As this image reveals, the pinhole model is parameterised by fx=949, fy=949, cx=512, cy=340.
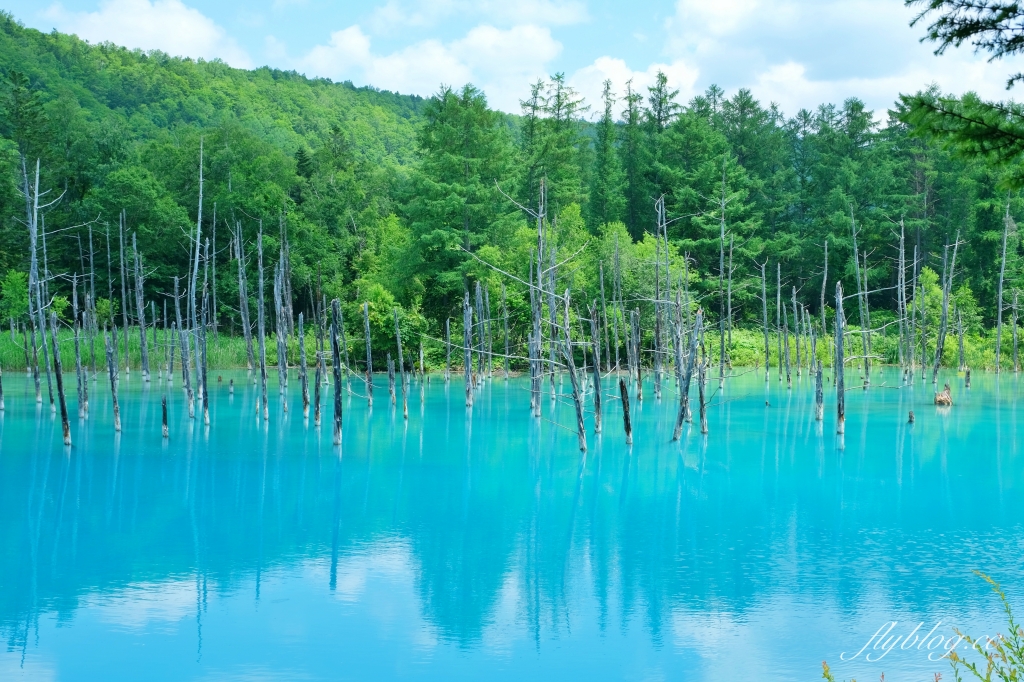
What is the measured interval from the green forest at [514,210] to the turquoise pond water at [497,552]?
18676 mm

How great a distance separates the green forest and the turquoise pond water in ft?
61.3

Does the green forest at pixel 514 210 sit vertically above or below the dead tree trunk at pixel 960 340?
above

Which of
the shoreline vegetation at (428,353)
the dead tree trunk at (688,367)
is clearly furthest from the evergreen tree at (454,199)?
the dead tree trunk at (688,367)

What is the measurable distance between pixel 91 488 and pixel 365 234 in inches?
1403

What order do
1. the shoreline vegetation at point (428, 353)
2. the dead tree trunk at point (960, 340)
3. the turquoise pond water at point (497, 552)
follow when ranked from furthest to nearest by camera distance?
the shoreline vegetation at point (428, 353) → the dead tree trunk at point (960, 340) → the turquoise pond water at point (497, 552)

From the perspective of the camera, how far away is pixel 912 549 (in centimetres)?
1302

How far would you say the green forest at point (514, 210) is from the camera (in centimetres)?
4219

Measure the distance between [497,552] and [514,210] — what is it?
32124mm

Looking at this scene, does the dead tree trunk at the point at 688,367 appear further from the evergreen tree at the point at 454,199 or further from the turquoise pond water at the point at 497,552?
the evergreen tree at the point at 454,199

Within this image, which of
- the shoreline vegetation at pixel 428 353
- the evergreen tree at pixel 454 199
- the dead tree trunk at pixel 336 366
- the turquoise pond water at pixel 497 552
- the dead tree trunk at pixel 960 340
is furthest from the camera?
the evergreen tree at pixel 454 199

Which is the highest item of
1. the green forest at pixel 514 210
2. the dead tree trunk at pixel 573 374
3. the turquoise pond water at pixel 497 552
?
the green forest at pixel 514 210

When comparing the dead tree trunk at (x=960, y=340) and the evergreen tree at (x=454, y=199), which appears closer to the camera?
the dead tree trunk at (x=960, y=340)

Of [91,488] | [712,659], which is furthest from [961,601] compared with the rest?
[91,488]

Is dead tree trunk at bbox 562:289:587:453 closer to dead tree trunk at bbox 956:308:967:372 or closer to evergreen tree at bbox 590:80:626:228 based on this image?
dead tree trunk at bbox 956:308:967:372
